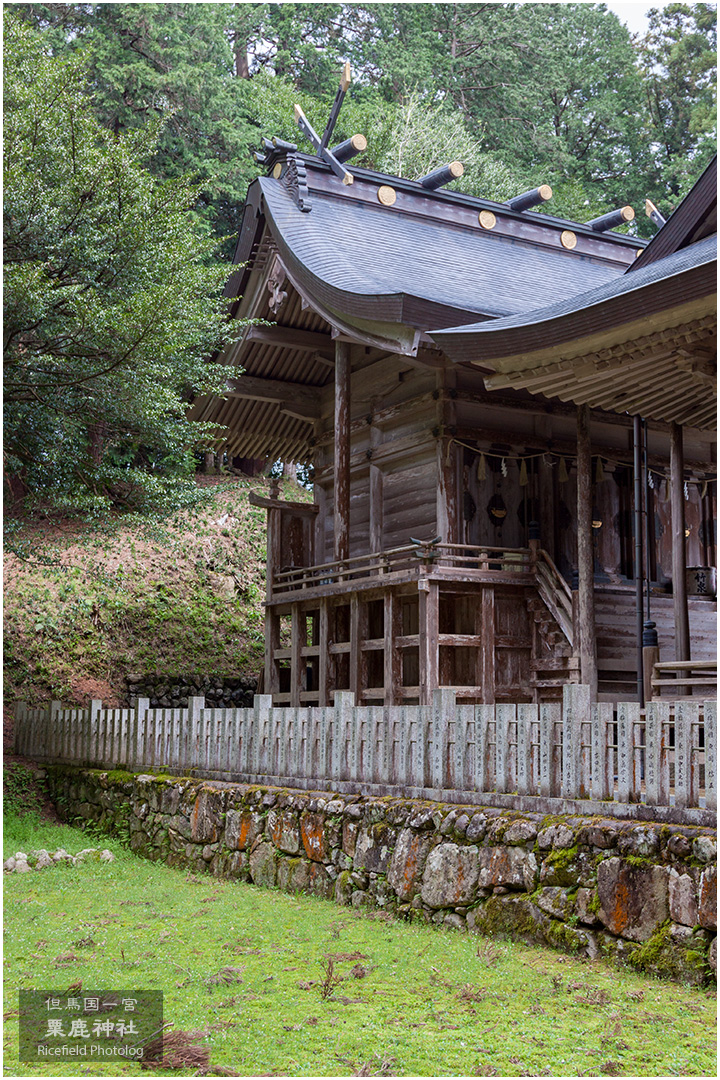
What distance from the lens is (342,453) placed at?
52.4 feet

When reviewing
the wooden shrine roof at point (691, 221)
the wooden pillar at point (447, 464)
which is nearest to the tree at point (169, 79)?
the wooden pillar at point (447, 464)

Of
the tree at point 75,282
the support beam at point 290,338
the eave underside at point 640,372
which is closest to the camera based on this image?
the eave underside at point 640,372

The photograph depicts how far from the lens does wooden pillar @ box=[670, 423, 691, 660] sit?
37.8ft

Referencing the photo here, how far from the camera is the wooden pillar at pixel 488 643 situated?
14297 mm

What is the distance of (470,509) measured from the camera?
52.2 feet

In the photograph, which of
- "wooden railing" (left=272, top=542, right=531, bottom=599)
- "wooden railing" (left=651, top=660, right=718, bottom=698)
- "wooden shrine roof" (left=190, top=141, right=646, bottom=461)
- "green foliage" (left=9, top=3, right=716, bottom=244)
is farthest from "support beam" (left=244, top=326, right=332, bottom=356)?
"green foliage" (left=9, top=3, right=716, bottom=244)

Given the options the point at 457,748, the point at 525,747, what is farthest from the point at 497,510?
the point at 525,747

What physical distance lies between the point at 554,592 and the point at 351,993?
28.3 feet

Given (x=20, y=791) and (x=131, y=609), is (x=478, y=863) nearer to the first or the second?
(x=20, y=791)

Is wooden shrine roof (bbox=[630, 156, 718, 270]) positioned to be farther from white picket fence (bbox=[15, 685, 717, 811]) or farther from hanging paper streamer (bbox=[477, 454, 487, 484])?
white picket fence (bbox=[15, 685, 717, 811])

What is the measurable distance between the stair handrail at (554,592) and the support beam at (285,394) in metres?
6.35

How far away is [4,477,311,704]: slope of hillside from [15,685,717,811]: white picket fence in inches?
280

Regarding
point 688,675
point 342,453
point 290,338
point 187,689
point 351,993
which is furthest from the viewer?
point 187,689

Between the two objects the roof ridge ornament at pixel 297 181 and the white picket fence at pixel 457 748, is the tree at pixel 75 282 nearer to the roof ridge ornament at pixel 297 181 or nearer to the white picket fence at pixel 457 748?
the roof ridge ornament at pixel 297 181
